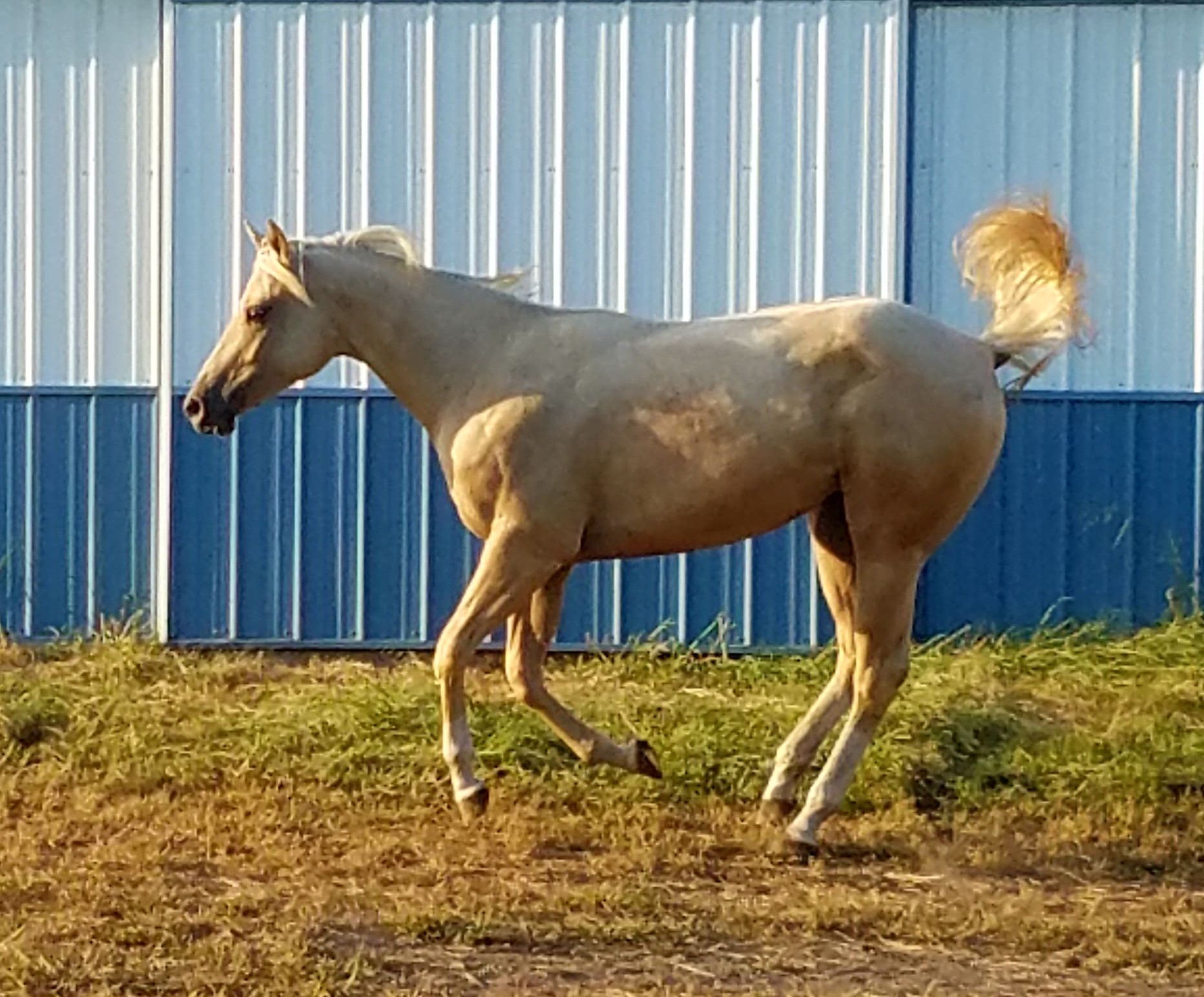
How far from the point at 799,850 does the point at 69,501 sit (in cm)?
498

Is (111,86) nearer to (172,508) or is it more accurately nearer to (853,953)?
(172,508)

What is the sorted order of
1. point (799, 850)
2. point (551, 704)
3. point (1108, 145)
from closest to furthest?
point (799, 850), point (551, 704), point (1108, 145)

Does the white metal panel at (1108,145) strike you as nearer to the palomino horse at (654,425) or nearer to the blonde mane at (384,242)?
the palomino horse at (654,425)

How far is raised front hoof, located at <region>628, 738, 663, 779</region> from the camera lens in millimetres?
6395

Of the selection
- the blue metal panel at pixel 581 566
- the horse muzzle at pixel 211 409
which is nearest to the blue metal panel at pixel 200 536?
the blue metal panel at pixel 581 566

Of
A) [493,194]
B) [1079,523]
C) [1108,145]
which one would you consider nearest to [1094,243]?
[1108,145]

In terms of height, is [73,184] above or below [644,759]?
above

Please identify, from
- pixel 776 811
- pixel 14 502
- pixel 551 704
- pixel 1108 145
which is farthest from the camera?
pixel 14 502

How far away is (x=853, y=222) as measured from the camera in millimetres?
9359

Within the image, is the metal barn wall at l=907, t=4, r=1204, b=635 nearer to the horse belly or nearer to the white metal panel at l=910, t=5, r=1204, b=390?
the white metal panel at l=910, t=5, r=1204, b=390

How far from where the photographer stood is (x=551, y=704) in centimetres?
641

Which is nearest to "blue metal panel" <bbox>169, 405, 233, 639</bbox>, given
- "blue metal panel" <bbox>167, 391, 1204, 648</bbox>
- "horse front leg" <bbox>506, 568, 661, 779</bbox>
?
"blue metal panel" <bbox>167, 391, 1204, 648</bbox>

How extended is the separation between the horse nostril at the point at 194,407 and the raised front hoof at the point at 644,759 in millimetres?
1797

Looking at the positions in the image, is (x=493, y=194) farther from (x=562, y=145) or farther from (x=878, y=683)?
(x=878, y=683)
